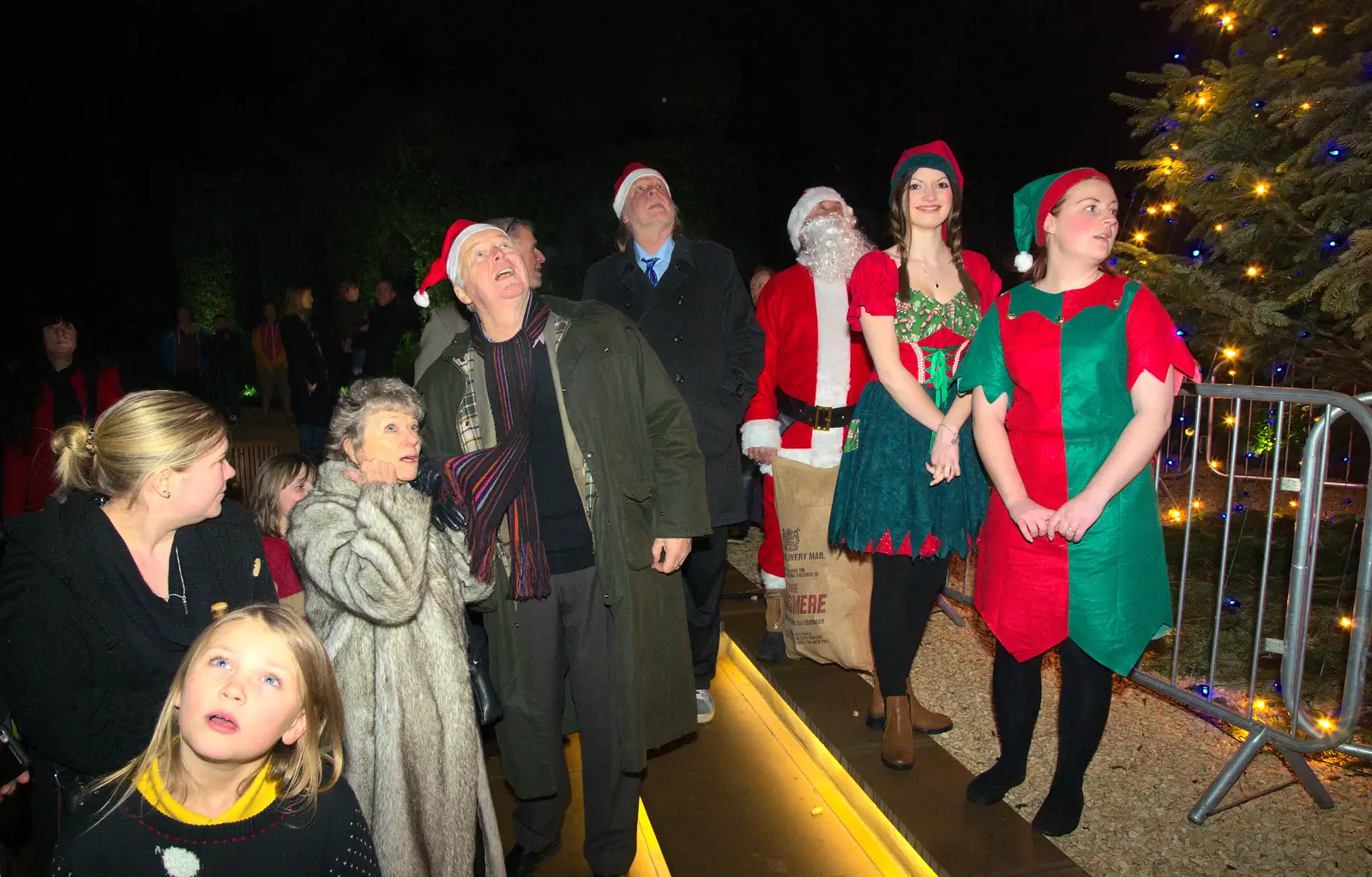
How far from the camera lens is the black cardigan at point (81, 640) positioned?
6.55 feet

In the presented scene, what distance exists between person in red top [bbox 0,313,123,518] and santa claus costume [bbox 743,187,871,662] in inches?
155

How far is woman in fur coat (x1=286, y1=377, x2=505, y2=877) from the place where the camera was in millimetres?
2264

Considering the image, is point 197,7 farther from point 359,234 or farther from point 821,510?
point 821,510

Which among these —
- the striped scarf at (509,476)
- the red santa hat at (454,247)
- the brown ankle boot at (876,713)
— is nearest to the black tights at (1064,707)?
the brown ankle boot at (876,713)

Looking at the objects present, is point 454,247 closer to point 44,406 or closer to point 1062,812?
point 1062,812

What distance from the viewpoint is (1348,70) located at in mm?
4070

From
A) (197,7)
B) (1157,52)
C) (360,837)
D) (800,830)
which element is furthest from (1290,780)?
(197,7)

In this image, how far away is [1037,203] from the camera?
2.65m

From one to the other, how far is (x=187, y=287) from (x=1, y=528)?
16.9 meters

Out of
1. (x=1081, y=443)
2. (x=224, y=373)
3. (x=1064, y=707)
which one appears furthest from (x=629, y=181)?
(x=224, y=373)

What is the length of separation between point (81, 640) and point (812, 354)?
2.64 m

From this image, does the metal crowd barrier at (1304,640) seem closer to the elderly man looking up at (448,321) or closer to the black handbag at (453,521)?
the black handbag at (453,521)

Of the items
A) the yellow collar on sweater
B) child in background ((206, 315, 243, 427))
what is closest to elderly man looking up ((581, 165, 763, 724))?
the yellow collar on sweater

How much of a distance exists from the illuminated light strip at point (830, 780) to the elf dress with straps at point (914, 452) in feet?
2.89
